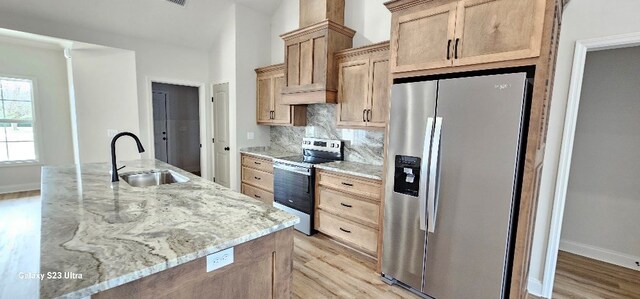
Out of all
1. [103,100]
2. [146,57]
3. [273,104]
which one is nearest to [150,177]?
[273,104]

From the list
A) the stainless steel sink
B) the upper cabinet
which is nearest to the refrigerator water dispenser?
the upper cabinet

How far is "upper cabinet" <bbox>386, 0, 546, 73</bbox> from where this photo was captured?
157 centimetres

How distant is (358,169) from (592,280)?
2391mm

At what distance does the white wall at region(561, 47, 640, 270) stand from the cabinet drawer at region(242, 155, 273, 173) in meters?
3.70

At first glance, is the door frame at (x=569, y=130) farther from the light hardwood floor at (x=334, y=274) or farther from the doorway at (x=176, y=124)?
the doorway at (x=176, y=124)

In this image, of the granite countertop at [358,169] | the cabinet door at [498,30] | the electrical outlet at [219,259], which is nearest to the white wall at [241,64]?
the granite countertop at [358,169]

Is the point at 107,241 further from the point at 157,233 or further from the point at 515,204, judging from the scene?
the point at 515,204

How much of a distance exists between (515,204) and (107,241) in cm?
219

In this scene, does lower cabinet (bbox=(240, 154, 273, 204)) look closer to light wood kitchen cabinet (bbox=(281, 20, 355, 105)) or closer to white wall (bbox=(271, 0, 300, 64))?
light wood kitchen cabinet (bbox=(281, 20, 355, 105))

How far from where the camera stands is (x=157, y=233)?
1.06 metres

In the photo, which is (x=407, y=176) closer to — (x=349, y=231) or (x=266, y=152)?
(x=349, y=231)

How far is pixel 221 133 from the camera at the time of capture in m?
4.55

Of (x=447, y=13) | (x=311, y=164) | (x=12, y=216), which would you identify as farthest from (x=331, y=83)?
(x=12, y=216)

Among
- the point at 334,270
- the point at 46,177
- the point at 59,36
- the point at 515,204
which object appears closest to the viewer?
the point at 515,204
